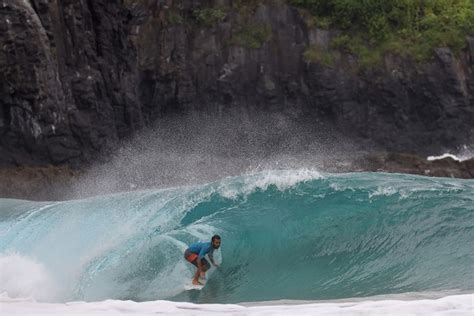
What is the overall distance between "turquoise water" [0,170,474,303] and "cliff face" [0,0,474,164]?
14.2 m

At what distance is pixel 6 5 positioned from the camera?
2389cm

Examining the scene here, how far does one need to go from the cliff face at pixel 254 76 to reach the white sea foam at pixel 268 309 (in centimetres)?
1966

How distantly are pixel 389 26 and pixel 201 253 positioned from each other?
87.2 feet

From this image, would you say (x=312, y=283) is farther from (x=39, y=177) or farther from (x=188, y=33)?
(x=188, y=33)

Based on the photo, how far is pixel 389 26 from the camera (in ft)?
114

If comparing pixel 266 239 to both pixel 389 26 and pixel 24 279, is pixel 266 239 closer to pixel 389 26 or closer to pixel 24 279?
pixel 24 279

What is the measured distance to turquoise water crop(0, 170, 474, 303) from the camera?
1009cm

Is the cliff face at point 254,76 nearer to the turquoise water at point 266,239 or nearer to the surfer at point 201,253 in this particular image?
the turquoise water at point 266,239

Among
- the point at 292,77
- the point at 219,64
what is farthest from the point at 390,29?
the point at 219,64

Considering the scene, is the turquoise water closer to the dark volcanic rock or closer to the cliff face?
the dark volcanic rock

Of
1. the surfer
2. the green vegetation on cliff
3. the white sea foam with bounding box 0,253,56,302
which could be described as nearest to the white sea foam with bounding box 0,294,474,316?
the white sea foam with bounding box 0,253,56,302

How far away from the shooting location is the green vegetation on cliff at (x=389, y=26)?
33625mm

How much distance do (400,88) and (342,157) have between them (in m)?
4.85

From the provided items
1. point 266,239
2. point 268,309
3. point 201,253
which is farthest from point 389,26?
point 268,309
